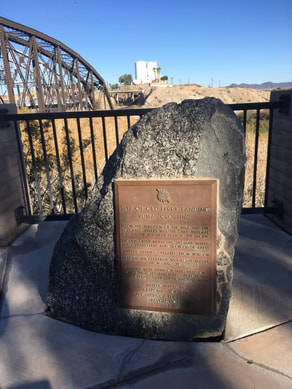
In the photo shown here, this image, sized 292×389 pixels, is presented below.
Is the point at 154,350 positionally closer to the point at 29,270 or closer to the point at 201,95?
the point at 29,270

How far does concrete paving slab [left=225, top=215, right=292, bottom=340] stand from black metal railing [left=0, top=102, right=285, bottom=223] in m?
0.57

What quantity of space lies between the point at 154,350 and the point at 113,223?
0.97 metres

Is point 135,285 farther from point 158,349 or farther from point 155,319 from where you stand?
point 158,349

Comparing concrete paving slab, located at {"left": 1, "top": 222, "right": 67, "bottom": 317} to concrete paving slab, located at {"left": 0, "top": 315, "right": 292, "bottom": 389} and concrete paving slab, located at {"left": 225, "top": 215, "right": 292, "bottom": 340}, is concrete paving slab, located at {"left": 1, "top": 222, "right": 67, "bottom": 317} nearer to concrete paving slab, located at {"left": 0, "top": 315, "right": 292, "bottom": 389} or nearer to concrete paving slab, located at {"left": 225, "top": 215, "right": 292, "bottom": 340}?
concrete paving slab, located at {"left": 0, "top": 315, "right": 292, "bottom": 389}

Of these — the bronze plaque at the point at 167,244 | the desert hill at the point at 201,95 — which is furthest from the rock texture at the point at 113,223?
the desert hill at the point at 201,95

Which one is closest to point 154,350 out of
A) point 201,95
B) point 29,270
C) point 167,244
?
point 167,244

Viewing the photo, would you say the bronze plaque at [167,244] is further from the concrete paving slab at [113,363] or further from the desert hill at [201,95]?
the desert hill at [201,95]

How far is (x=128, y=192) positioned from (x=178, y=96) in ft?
225

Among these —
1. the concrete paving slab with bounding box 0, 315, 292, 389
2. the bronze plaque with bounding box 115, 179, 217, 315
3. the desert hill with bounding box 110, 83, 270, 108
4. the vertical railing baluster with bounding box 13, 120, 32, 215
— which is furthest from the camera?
the desert hill with bounding box 110, 83, 270, 108

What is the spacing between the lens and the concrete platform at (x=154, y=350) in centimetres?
203

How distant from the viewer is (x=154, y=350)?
2295 millimetres

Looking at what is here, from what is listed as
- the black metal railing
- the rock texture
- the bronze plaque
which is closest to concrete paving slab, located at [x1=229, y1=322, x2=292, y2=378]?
the rock texture

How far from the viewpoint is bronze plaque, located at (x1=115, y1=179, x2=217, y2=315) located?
2.22 metres

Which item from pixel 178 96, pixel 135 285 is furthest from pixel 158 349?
pixel 178 96
